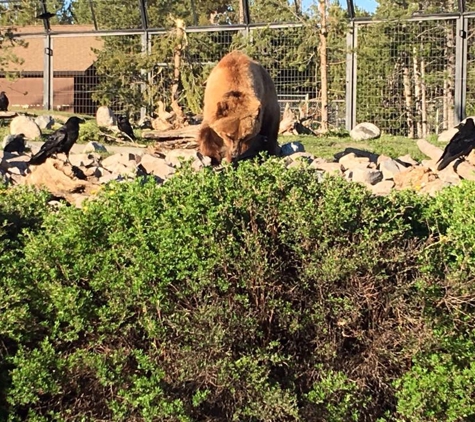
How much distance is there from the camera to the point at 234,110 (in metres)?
9.30

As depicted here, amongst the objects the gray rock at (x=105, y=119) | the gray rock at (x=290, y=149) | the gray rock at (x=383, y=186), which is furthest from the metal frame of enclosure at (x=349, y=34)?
the gray rock at (x=383, y=186)

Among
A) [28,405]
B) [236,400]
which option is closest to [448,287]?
[236,400]

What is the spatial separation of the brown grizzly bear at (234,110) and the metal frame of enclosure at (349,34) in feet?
36.2

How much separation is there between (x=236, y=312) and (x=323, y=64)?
1679 cm

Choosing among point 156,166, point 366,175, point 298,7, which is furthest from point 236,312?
point 298,7

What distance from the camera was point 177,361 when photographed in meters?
3.54

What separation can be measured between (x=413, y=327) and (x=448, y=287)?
241 millimetres

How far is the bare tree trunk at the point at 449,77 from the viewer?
20.5 metres

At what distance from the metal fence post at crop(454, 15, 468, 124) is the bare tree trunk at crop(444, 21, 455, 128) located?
162mm

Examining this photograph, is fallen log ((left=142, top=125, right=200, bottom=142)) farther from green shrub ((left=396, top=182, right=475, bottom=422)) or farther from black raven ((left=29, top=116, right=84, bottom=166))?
green shrub ((left=396, top=182, right=475, bottom=422))

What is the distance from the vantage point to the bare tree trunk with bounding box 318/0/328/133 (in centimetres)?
1967

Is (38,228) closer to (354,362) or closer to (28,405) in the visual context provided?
(28,405)

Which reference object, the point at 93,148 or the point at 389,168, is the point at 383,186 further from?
the point at 93,148

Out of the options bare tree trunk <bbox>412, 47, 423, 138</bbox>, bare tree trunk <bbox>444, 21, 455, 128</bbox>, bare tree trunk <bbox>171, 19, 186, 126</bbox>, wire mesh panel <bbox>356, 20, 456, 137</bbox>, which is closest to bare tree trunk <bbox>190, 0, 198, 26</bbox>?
bare tree trunk <bbox>171, 19, 186, 126</bbox>
